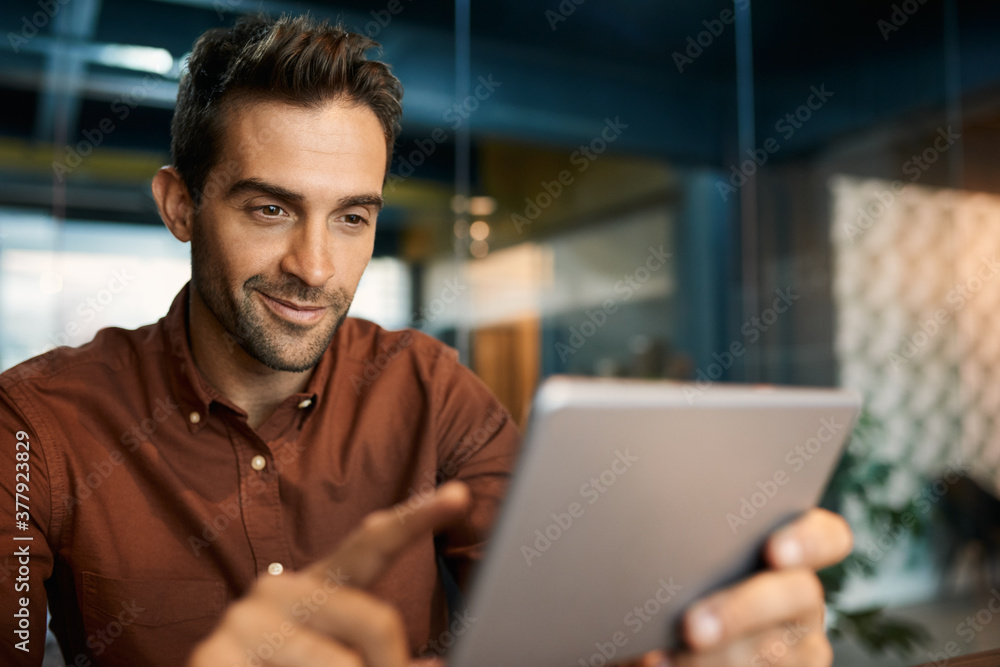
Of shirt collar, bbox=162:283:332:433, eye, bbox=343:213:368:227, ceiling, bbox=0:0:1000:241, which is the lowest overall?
shirt collar, bbox=162:283:332:433

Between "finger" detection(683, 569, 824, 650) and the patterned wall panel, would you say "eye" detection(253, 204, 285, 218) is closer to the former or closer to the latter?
"finger" detection(683, 569, 824, 650)

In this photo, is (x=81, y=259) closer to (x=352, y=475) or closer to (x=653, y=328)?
(x=352, y=475)

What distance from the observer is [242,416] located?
1316 millimetres

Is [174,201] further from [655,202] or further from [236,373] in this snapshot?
[655,202]

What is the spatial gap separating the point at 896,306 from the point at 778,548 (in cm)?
356

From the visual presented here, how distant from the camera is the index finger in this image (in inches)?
22.5

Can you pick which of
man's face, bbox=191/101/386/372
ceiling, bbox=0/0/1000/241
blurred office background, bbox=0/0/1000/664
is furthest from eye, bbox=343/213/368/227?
ceiling, bbox=0/0/1000/241

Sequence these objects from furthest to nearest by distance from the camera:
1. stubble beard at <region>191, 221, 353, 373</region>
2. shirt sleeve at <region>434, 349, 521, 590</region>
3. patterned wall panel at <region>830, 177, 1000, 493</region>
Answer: patterned wall panel at <region>830, 177, 1000, 493</region> → shirt sleeve at <region>434, 349, 521, 590</region> → stubble beard at <region>191, 221, 353, 373</region>

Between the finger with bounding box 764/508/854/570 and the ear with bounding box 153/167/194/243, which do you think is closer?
the finger with bounding box 764/508/854/570

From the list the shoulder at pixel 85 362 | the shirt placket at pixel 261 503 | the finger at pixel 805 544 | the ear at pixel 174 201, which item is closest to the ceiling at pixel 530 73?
the ear at pixel 174 201

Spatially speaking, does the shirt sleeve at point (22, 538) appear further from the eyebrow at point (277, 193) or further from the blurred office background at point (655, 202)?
the blurred office background at point (655, 202)

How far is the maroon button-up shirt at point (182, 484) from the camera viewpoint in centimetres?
123

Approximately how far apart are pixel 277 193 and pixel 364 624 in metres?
0.85

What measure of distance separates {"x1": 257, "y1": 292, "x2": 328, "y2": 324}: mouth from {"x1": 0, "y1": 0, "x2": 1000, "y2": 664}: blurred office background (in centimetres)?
223
